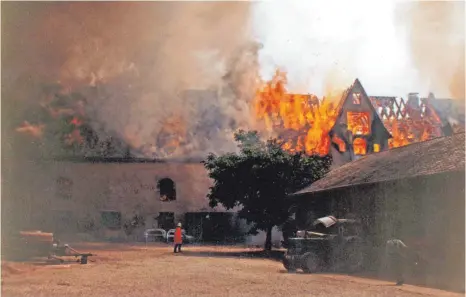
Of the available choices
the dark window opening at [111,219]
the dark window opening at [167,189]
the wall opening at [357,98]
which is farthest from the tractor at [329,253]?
the dark window opening at [167,189]

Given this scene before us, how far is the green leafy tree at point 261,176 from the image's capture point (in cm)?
2144

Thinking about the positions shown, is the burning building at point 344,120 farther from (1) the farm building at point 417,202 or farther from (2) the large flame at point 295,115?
(1) the farm building at point 417,202

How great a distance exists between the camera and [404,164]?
643 inches

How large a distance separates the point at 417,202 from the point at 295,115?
27.6 ft

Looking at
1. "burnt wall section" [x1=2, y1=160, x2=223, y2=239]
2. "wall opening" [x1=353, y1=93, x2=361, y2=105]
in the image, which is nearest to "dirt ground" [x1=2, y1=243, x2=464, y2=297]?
"burnt wall section" [x1=2, y1=160, x2=223, y2=239]

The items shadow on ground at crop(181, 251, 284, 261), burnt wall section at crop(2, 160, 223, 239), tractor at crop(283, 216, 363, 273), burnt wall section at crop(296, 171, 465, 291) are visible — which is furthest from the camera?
shadow on ground at crop(181, 251, 284, 261)

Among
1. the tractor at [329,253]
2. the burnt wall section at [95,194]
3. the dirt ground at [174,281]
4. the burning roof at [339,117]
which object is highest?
the burning roof at [339,117]

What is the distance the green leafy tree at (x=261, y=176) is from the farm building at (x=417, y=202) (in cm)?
273

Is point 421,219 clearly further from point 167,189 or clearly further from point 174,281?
point 167,189

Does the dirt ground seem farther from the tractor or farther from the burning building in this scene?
the burning building

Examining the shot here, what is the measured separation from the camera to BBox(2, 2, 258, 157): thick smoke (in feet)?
48.3

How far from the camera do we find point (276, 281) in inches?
523

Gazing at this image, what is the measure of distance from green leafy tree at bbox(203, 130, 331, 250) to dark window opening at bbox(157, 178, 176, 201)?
657cm

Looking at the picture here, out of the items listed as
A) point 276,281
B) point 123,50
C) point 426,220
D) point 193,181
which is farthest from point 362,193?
point 193,181
